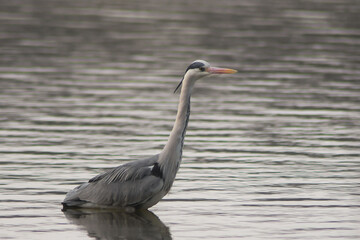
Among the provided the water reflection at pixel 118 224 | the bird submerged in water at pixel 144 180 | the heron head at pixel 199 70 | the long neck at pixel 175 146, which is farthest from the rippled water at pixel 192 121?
the heron head at pixel 199 70

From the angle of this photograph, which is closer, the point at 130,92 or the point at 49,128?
the point at 49,128

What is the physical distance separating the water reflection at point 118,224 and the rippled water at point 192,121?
0.03 meters

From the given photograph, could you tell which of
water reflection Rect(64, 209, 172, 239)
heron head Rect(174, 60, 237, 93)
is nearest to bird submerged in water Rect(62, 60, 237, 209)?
heron head Rect(174, 60, 237, 93)

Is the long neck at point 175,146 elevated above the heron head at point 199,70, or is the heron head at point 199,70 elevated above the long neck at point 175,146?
the heron head at point 199,70

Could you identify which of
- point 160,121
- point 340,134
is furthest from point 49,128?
point 340,134

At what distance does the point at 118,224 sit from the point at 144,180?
2.17 feet

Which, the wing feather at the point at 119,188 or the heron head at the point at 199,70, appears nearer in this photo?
the wing feather at the point at 119,188

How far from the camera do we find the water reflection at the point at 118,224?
11.2 m

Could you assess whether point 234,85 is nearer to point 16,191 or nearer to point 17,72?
point 17,72

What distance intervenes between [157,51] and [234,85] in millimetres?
5688

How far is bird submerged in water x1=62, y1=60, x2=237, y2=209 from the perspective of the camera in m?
12.0

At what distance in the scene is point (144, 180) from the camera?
472 inches

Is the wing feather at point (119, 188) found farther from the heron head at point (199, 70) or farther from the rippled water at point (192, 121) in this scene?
the heron head at point (199, 70)

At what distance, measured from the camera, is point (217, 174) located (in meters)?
14.1
